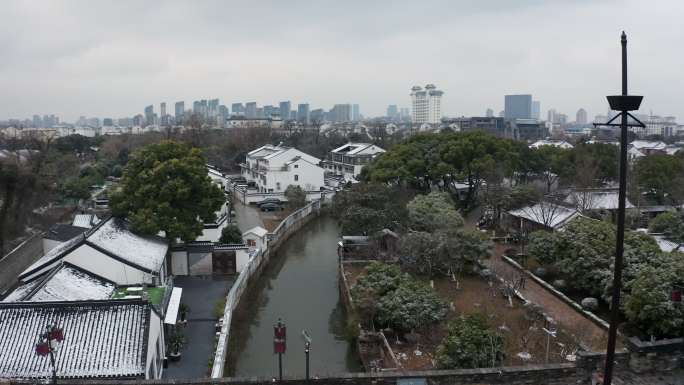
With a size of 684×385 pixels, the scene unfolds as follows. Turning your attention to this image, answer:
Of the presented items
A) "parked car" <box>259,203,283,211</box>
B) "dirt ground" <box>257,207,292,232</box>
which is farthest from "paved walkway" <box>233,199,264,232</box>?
"parked car" <box>259,203,283,211</box>

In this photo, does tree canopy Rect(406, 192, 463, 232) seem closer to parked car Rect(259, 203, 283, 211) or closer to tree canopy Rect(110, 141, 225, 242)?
tree canopy Rect(110, 141, 225, 242)

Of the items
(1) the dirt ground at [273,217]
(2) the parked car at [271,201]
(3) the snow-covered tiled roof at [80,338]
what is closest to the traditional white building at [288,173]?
(2) the parked car at [271,201]

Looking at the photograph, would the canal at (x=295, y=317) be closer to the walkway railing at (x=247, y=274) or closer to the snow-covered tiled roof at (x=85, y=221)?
the walkway railing at (x=247, y=274)

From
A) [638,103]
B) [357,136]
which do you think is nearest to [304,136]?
[357,136]

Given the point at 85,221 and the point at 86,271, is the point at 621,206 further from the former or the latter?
the point at 85,221

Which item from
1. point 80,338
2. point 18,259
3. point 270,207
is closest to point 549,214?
point 270,207
